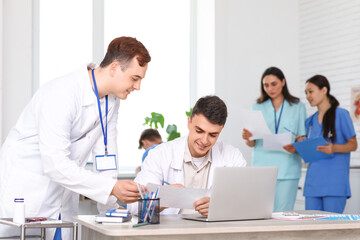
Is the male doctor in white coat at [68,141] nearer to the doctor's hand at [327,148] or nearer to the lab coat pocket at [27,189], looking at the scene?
the lab coat pocket at [27,189]

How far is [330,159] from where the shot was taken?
461cm

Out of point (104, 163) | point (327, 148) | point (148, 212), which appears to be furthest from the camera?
point (327, 148)

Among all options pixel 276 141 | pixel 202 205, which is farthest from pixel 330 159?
pixel 202 205

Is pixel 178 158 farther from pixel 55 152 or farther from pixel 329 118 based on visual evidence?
pixel 329 118

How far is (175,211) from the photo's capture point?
111 inches

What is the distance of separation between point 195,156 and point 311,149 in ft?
6.09

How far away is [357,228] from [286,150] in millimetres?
2347

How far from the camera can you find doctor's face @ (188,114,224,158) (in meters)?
2.75

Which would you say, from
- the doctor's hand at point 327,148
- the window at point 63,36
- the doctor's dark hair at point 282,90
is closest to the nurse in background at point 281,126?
the doctor's dark hair at point 282,90

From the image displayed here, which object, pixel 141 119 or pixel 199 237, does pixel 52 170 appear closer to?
pixel 199 237

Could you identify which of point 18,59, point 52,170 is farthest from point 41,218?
point 18,59

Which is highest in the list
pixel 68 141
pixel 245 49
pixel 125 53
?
pixel 245 49

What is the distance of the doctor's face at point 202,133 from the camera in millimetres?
2752

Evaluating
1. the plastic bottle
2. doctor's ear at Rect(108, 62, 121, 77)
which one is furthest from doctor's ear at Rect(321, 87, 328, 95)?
the plastic bottle
